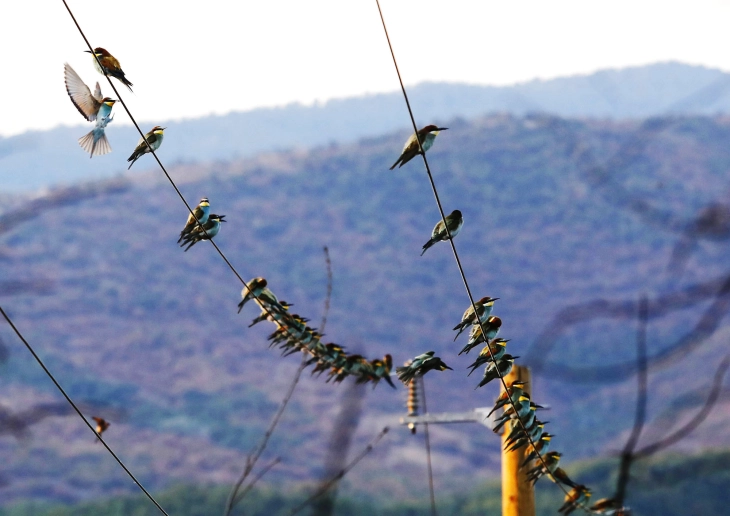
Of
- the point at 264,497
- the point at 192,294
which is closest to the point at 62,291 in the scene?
the point at 192,294

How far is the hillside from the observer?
7362cm

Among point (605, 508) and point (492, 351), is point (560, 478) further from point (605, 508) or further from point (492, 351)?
point (492, 351)

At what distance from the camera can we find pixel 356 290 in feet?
342

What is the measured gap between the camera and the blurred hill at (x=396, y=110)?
514 ft

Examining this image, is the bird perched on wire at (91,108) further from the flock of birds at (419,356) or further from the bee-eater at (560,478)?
the bee-eater at (560,478)

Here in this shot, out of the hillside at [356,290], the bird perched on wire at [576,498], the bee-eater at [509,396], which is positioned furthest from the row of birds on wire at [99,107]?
the hillside at [356,290]

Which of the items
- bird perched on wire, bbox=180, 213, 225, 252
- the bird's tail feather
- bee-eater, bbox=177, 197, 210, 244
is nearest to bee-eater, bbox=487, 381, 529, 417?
bird perched on wire, bbox=180, 213, 225, 252

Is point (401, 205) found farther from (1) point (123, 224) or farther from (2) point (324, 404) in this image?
(2) point (324, 404)

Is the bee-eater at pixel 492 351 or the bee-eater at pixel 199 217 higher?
the bee-eater at pixel 199 217

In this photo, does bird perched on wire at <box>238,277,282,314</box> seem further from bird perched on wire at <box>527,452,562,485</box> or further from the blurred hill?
the blurred hill

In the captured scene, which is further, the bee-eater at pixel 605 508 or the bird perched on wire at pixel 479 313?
the bee-eater at pixel 605 508

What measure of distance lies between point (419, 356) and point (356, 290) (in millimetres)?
95886

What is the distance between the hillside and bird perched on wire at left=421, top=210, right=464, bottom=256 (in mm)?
52871

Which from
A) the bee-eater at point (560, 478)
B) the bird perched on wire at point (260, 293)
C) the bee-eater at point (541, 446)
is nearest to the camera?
the bird perched on wire at point (260, 293)
